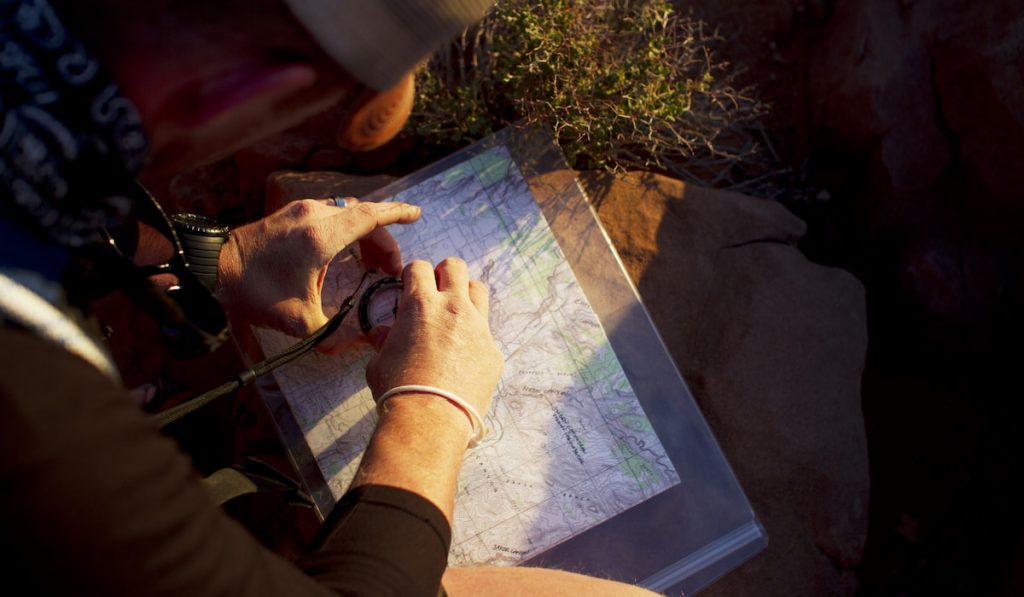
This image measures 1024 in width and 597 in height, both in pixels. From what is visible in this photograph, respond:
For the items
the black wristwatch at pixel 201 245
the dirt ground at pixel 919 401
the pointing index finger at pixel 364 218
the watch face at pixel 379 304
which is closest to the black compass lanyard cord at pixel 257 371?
the watch face at pixel 379 304

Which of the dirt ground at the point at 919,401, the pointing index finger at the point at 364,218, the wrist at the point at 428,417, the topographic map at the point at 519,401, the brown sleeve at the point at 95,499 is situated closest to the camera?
the brown sleeve at the point at 95,499

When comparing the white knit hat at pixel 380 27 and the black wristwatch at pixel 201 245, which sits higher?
the white knit hat at pixel 380 27

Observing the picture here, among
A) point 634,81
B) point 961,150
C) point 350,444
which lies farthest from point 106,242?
point 961,150

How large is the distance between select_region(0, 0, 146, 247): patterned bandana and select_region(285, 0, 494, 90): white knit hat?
9.4 inches

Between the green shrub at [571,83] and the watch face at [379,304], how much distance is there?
1.84ft

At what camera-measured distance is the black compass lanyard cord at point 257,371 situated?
146 centimetres

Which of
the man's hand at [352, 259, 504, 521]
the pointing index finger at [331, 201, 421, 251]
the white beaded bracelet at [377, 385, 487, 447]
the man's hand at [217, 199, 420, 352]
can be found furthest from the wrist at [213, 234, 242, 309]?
the white beaded bracelet at [377, 385, 487, 447]

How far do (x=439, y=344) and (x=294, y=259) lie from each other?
1.45 feet

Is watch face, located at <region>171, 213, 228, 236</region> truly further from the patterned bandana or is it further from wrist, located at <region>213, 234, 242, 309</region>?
the patterned bandana

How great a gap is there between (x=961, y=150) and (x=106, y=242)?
8.15 feet

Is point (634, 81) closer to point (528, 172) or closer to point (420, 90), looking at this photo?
point (528, 172)

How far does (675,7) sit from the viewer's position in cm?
261

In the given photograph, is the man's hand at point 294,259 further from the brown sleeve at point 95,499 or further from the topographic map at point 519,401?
the brown sleeve at point 95,499

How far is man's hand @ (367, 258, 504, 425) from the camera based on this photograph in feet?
4.68
